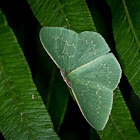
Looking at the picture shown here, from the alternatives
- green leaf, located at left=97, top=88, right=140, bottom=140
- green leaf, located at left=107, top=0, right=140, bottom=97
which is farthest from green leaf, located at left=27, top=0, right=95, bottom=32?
green leaf, located at left=97, top=88, right=140, bottom=140

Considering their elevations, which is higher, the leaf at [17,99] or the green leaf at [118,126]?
the leaf at [17,99]

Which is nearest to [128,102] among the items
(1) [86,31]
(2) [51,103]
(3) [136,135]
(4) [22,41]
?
(3) [136,135]

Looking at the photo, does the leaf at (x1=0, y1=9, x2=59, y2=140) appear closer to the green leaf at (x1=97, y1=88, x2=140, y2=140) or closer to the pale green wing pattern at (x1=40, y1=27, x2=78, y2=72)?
the pale green wing pattern at (x1=40, y1=27, x2=78, y2=72)

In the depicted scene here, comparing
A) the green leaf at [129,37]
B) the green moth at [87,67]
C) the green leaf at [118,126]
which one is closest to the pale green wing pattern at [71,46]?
the green moth at [87,67]

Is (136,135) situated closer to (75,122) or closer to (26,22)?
(75,122)

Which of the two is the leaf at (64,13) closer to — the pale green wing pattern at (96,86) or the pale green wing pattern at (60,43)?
the pale green wing pattern at (60,43)

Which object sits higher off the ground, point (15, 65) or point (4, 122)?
point (15, 65)

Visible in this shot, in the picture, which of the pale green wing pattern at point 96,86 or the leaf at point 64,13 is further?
the leaf at point 64,13
